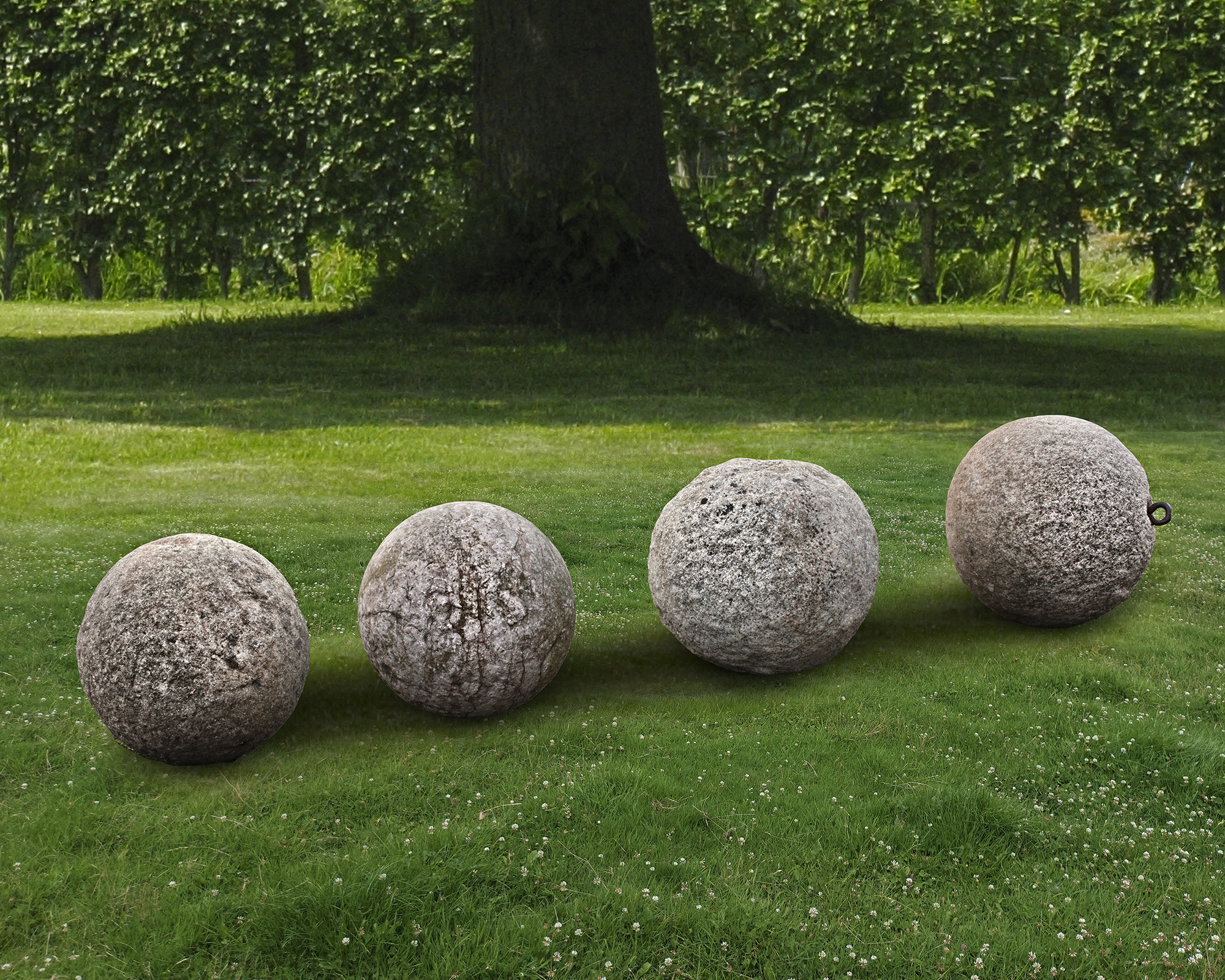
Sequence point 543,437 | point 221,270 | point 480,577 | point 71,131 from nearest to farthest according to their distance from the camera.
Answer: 1. point 480,577
2. point 543,437
3. point 71,131
4. point 221,270

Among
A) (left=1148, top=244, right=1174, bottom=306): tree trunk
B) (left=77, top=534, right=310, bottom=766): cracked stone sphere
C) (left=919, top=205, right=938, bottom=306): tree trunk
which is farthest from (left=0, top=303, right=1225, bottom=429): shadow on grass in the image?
(left=1148, top=244, right=1174, bottom=306): tree trunk

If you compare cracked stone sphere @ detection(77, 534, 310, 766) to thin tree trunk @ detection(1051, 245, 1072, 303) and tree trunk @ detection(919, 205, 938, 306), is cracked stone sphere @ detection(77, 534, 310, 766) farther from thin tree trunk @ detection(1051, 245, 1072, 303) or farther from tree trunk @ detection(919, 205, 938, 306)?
thin tree trunk @ detection(1051, 245, 1072, 303)

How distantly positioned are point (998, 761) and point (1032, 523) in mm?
2234

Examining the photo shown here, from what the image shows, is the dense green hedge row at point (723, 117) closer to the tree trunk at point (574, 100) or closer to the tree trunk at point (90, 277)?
the tree trunk at point (90, 277)

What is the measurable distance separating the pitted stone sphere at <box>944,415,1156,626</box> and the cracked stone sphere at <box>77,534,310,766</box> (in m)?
4.32

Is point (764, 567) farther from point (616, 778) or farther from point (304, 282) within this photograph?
point (304, 282)

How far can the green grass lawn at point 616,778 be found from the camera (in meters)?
4.61

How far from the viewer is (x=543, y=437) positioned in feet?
43.6

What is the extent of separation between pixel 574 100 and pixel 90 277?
16.7 m

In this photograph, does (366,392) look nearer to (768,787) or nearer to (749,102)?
(768,787)

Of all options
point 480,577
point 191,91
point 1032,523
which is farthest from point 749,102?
point 480,577

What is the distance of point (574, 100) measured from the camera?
773 inches

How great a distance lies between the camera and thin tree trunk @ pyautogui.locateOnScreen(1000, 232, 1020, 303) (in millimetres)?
29500

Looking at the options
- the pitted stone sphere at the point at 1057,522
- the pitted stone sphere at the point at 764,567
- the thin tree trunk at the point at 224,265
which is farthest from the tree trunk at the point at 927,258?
the pitted stone sphere at the point at 764,567
